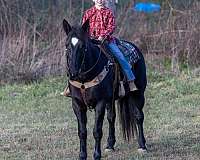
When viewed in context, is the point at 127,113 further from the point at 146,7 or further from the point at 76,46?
the point at 146,7

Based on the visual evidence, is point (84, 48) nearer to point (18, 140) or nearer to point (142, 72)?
point (142, 72)

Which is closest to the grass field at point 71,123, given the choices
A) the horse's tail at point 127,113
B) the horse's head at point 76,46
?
the horse's tail at point 127,113

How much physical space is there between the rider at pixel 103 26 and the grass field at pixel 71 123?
106 centimetres

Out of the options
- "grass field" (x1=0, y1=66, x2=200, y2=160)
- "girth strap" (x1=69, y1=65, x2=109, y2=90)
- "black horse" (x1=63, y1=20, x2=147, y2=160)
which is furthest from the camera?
"grass field" (x1=0, y1=66, x2=200, y2=160)

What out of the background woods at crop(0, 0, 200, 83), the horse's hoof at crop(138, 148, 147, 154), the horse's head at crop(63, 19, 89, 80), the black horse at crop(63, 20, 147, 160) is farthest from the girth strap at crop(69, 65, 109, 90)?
the background woods at crop(0, 0, 200, 83)

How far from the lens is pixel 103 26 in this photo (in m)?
8.52

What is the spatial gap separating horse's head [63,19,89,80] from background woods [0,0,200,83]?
821 cm

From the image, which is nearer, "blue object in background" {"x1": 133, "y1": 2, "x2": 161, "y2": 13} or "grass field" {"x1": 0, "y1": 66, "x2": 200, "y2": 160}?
"grass field" {"x1": 0, "y1": 66, "x2": 200, "y2": 160}

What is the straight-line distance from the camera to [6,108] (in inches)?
507

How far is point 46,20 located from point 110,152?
33.4 feet

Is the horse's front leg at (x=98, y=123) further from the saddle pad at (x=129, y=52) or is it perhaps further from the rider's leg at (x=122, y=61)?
the saddle pad at (x=129, y=52)

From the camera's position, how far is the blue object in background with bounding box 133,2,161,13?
1990 centimetres

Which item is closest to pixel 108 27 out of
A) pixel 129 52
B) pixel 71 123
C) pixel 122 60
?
pixel 122 60

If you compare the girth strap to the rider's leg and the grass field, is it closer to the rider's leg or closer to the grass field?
the rider's leg
